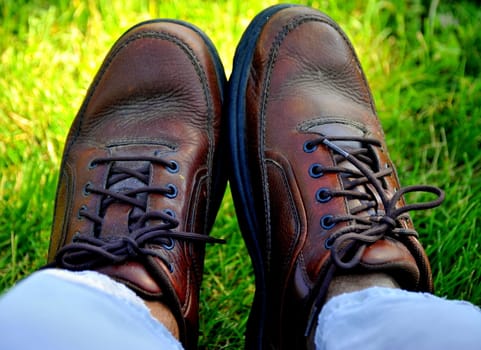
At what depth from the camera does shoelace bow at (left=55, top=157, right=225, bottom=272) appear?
110 centimetres

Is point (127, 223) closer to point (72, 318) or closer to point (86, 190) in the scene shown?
point (86, 190)

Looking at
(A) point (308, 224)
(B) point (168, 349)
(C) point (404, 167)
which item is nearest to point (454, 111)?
(C) point (404, 167)

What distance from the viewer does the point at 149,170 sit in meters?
1.29

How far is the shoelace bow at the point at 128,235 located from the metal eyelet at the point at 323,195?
23 cm

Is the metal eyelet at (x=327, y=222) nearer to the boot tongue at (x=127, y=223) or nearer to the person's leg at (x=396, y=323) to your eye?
the person's leg at (x=396, y=323)

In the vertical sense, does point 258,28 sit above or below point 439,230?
above

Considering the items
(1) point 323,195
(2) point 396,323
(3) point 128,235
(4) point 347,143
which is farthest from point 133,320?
(4) point 347,143

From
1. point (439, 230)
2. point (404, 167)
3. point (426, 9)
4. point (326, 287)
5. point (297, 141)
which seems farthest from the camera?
point (426, 9)

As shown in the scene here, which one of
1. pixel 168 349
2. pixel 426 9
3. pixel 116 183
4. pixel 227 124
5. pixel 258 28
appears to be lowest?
pixel 168 349

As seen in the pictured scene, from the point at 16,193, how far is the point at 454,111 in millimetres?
1142

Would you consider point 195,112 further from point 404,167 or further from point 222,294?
point 404,167

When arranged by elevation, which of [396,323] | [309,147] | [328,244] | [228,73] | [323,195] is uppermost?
[228,73]

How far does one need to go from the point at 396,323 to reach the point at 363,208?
38cm

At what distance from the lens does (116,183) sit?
4.22 feet
